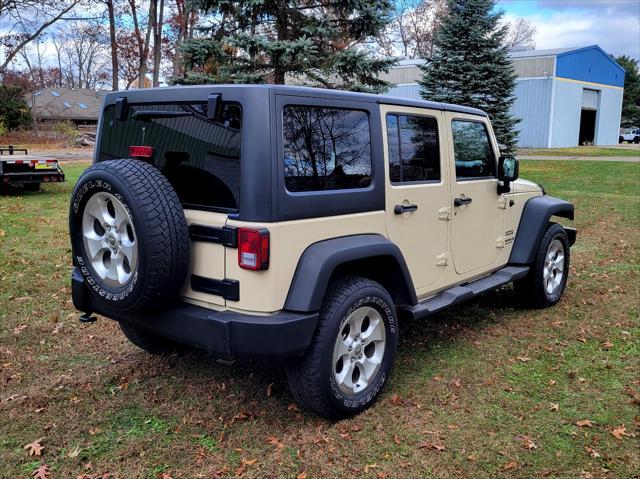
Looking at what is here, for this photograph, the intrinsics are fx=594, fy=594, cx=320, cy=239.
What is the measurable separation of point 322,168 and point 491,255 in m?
2.38

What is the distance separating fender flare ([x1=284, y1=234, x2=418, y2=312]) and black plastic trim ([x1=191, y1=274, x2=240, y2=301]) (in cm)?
→ 29

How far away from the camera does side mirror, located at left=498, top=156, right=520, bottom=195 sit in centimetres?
521

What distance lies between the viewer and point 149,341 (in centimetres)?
463

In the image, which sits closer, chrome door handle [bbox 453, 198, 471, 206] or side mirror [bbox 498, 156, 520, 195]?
chrome door handle [bbox 453, 198, 471, 206]

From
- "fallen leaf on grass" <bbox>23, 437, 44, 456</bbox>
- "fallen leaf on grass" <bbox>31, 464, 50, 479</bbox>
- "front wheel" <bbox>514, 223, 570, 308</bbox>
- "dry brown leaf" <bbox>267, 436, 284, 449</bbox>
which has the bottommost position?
"dry brown leaf" <bbox>267, 436, 284, 449</bbox>

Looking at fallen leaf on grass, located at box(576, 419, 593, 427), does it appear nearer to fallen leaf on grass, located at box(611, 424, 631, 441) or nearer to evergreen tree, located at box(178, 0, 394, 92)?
fallen leaf on grass, located at box(611, 424, 631, 441)

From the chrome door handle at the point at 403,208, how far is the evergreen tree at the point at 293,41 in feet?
30.2

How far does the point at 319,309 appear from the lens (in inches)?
134

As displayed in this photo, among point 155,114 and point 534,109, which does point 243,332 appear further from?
point 534,109

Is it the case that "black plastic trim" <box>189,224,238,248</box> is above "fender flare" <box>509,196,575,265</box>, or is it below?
above

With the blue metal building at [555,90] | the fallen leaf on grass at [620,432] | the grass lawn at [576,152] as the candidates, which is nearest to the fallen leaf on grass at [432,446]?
the fallen leaf on grass at [620,432]

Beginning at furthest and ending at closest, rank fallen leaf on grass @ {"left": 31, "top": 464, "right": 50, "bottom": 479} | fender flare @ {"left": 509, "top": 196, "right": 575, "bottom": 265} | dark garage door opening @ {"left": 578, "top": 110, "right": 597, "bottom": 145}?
dark garage door opening @ {"left": 578, "top": 110, "right": 597, "bottom": 145} → fender flare @ {"left": 509, "top": 196, "right": 575, "bottom": 265} → fallen leaf on grass @ {"left": 31, "top": 464, "right": 50, "bottom": 479}

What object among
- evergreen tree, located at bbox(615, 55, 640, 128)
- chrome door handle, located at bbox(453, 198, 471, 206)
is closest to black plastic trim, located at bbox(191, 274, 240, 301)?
chrome door handle, located at bbox(453, 198, 471, 206)

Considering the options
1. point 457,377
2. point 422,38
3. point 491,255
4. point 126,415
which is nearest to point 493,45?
point 491,255
